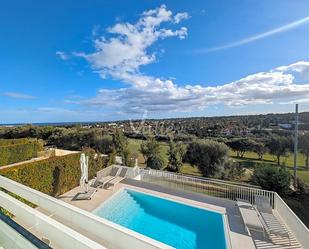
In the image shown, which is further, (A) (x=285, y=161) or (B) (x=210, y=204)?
(A) (x=285, y=161)

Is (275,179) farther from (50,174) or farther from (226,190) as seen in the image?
(50,174)

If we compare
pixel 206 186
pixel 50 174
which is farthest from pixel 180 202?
pixel 50 174

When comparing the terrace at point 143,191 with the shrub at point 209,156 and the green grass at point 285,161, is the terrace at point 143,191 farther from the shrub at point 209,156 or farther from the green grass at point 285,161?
the green grass at point 285,161

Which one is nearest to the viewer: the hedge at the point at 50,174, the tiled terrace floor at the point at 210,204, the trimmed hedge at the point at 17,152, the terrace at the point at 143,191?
the terrace at the point at 143,191

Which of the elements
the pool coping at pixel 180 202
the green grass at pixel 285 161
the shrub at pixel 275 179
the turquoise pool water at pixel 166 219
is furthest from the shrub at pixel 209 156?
the turquoise pool water at pixel 166 219

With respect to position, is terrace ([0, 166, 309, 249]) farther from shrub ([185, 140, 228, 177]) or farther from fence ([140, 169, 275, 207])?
shrub ([185, 140, 228, 177])

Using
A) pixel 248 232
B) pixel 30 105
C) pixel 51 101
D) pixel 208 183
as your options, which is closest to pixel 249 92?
pixel 208 183
